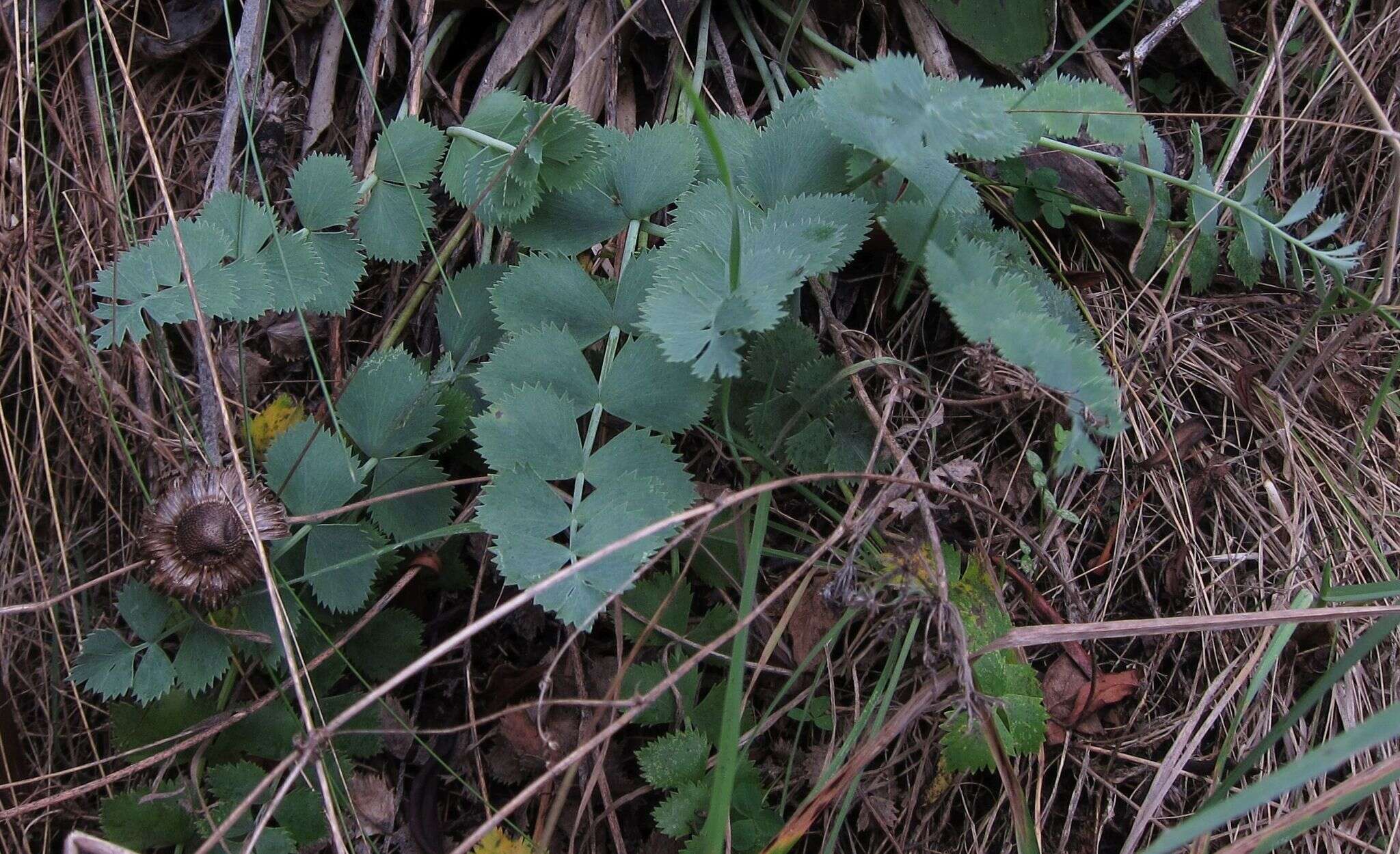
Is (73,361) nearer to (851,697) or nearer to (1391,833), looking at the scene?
(851,697)

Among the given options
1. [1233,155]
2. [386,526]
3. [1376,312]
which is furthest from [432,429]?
[1376,312]

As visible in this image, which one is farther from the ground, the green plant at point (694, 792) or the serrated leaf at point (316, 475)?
the serrated leaf at point (316, 475)

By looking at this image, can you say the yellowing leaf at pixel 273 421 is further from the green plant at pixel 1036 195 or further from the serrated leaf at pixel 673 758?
the green plant at pixel 1036 195

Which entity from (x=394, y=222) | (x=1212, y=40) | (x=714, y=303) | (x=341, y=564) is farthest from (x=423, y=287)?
(x=1212, y=40)

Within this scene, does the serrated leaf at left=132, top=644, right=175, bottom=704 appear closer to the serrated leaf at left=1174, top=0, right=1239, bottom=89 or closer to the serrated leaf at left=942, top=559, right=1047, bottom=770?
the serrated leaf at left=942, top=559, right=1047, bottom=770

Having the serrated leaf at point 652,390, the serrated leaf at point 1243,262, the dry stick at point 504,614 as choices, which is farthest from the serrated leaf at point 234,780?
the serrated leaf at point 1243,262

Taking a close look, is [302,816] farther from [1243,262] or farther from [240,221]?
[1243,262]
